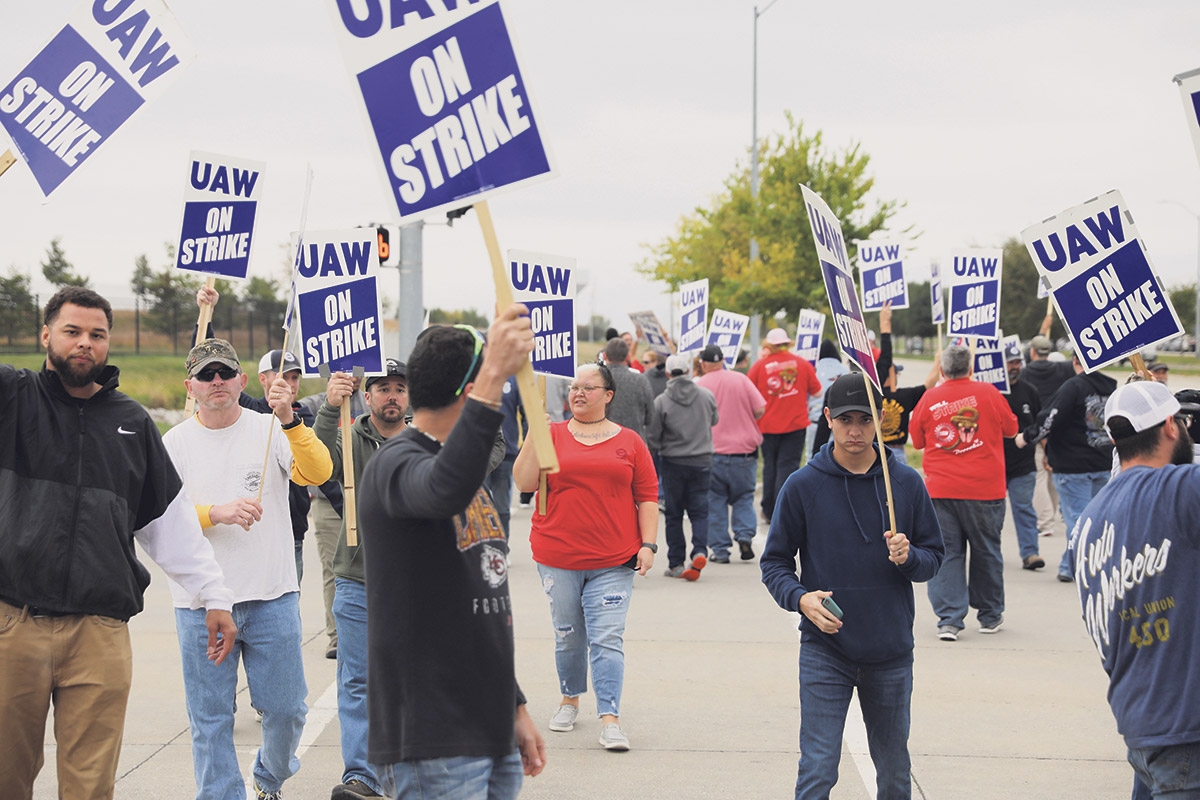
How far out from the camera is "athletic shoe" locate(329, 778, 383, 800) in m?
5.55

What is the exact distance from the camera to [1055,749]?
21.4 ft

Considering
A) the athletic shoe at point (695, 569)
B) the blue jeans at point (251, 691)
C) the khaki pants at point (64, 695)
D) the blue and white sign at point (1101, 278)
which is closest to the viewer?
the khaki pants at point (64, 695)

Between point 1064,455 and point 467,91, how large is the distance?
9.08 m

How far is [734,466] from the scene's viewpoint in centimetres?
1289

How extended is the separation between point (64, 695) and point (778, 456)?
35.3 feet

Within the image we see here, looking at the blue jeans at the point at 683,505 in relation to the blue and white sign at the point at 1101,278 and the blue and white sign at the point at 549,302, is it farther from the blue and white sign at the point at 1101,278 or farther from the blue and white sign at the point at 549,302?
the blue and white sign at the point at 1101,278

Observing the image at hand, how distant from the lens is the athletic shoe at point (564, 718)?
22.6 ft

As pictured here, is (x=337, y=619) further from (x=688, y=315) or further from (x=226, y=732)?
(x=688, y=315)

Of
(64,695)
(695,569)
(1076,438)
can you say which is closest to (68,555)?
(64,695)

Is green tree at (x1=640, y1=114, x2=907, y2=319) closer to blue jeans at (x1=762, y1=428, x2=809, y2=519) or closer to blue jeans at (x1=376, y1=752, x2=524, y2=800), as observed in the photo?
blue jeans at (x1=762, y1=428, x2=809, y2=519)

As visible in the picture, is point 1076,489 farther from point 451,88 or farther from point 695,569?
point 451,88

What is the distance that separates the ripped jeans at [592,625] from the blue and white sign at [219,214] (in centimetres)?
286

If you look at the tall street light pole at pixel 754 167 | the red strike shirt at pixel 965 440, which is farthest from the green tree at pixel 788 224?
the red strike shirt at pixel 965 440

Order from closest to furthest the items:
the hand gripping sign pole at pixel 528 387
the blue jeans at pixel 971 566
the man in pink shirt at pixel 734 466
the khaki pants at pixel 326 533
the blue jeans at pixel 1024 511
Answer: the hand gripping sign pole at pixel 528 387 < the khaki pants at pixel 326 533 < the blue jeans at pixel 971 566 < the blue jeans at pixel 1024 511 < the man in pink shirt at pixel 734 466
